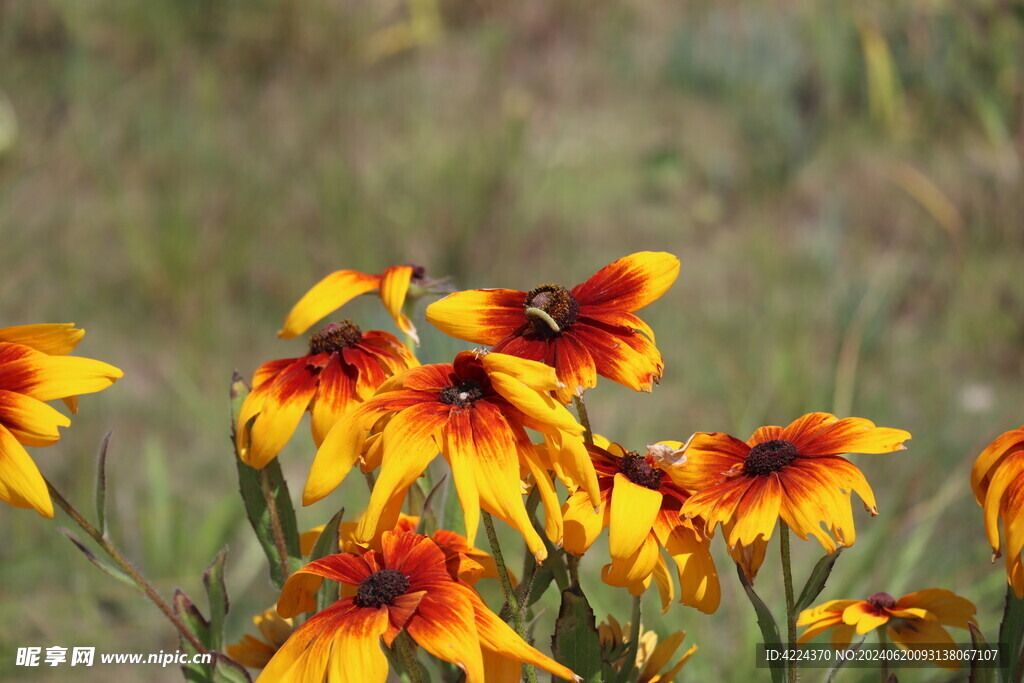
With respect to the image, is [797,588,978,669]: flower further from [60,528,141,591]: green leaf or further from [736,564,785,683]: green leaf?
[60,528,141,591]: green leaf

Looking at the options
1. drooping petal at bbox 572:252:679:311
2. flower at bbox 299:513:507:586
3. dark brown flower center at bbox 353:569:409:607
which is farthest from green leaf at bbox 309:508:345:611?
drooping petal at bbox 572:252:679:311

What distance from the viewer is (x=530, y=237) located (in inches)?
128

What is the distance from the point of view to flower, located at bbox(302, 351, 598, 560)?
1.98 ft

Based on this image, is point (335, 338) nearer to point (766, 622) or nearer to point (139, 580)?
point (139, 580)

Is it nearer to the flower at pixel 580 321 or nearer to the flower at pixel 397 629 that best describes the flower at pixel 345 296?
the flower at pixel 580 321

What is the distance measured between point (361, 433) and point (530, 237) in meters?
2.63

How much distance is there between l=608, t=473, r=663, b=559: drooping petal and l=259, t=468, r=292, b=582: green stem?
29cm

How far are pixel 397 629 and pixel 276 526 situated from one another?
259 mm

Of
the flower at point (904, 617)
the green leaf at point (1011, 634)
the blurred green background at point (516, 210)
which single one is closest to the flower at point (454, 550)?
the flower at point (904, 617)

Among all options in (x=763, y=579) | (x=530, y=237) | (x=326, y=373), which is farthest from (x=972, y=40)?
(x=326, y=373)

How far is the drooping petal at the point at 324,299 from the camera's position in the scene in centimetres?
87

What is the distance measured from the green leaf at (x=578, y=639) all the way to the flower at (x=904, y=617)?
162mm

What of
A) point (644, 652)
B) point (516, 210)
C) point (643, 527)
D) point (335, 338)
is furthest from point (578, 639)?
point (516, 210)

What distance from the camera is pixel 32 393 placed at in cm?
69
